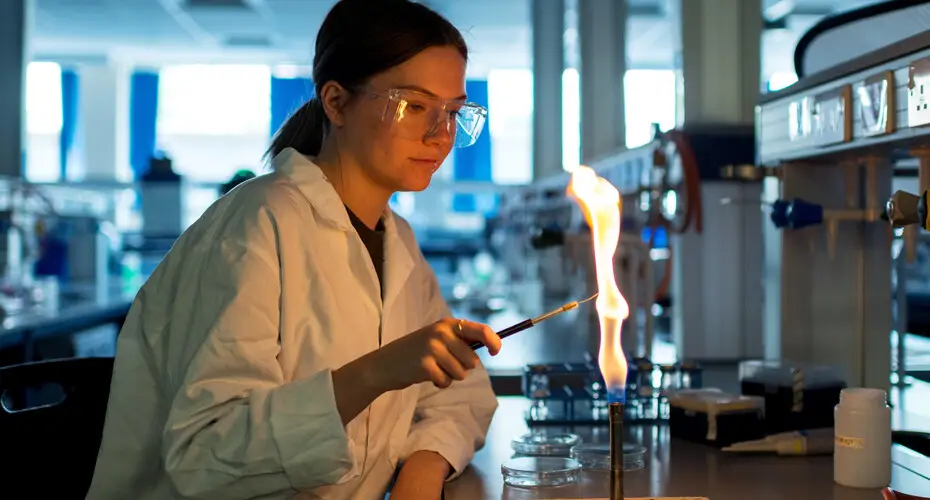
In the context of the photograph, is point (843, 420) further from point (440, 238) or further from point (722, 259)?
point (440, 238)

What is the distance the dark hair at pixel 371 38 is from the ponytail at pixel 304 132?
10 centimetres

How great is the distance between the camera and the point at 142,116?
1297 centimetres

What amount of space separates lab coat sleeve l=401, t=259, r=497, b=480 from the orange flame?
52 centimetres

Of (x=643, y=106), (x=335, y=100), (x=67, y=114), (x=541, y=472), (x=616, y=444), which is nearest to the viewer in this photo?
(x=616, y=444)

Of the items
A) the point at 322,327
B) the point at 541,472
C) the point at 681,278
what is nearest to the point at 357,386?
the point at 322,327

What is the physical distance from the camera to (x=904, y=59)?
1465 millimetres

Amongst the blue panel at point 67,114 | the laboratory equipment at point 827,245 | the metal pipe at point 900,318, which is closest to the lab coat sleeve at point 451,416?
the laboratory equipment at point 827,245

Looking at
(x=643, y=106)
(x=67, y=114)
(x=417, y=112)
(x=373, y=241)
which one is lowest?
(x=373, y=241)

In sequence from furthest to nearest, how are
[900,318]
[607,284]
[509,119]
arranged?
1. [509,119]
2. [900,318]
3. [607,284]

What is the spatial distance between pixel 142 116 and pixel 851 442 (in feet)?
42.3

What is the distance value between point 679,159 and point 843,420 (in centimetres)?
144

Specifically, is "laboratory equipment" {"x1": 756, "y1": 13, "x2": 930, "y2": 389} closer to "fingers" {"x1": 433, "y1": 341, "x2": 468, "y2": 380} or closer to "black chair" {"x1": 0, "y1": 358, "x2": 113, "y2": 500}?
"fingers" {"x1": 433, "y1": 341, "x2": 468, "y2": 380}

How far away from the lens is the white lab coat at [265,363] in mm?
1158

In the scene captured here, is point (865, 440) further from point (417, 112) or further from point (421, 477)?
point (417, 112)
